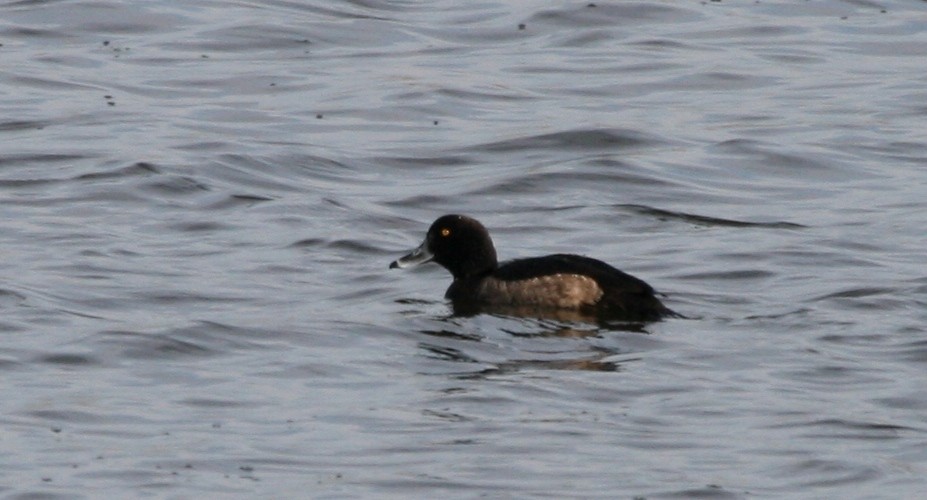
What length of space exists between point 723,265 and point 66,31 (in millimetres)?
9952

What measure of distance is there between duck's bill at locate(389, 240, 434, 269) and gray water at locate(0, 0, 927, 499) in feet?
0.46

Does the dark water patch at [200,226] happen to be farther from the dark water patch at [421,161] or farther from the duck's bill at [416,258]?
the dark water patch at [421,161]

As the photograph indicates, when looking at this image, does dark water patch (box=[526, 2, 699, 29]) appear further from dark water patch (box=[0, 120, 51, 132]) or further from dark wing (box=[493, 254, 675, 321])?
dark wing (box=[493, 254, 675, 321])

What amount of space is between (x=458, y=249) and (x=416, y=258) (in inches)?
11.4

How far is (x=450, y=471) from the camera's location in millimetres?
8844

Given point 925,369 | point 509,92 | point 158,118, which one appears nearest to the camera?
point 925,369

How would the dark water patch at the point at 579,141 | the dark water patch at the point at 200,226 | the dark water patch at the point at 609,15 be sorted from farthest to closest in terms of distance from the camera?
the dark water patch at the point at 609,15 < the dark water patch at the point at 579,141 < the dark water patch at the point at 200,226

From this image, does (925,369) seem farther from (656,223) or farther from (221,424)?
(656,223)

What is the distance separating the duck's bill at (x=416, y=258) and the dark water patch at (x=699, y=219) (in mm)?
2474

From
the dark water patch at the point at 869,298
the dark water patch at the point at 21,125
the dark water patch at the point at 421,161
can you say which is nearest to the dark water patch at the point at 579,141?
the dark water patch at the point at 421,161

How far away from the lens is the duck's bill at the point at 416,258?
527 inches

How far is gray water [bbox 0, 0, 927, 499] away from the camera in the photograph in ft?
29.9

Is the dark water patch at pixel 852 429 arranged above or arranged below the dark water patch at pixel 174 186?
above

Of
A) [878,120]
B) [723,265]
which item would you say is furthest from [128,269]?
[878,120]
